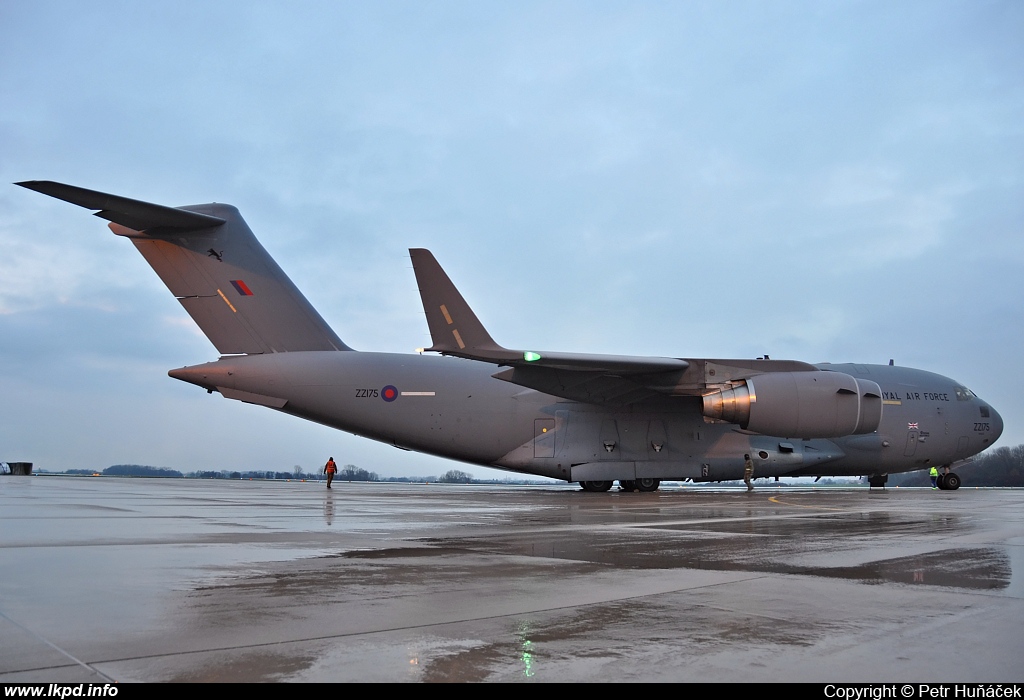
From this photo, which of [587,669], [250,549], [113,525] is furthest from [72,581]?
[113,525]

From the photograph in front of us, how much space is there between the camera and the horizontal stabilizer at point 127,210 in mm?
14617

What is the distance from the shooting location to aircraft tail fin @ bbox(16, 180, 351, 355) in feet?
65.2

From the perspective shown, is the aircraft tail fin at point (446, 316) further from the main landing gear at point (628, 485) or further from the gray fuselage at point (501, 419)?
the main landing gear at point (628, 485)

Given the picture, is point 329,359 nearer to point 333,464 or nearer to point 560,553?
point 333,464

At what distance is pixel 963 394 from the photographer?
22656mm

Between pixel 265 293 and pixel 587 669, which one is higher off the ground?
pixel 265 293

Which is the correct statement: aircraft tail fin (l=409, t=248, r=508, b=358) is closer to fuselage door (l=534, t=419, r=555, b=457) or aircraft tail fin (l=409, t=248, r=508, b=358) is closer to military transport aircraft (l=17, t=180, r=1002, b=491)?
military transport aircraft (l=17, t=180, r=1002, b=491)

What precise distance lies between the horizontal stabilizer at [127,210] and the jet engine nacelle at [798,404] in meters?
13.6

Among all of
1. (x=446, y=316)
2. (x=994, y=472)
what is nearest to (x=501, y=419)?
(x=446, y=316)

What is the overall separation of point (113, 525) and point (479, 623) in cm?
531

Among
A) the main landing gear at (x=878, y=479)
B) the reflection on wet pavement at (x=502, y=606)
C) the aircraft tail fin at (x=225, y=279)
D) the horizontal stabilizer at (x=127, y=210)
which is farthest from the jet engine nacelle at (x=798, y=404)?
the horizontal stabilizer at (x=127, y=210)

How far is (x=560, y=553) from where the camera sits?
5410 mm

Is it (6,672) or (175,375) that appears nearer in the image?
(6,672)

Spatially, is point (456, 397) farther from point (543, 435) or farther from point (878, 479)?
point (878, 479)
